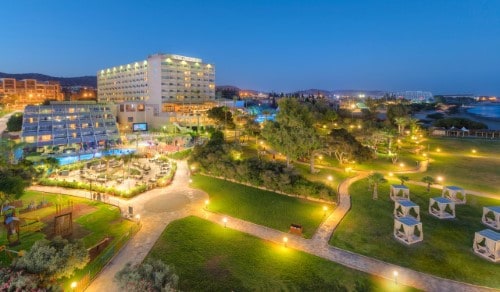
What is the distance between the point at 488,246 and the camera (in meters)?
15.9

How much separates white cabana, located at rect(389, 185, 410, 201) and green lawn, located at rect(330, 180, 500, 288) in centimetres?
74

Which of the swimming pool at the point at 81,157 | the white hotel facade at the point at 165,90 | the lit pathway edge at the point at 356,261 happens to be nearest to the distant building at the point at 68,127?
the swimming pool at the point at 81,157

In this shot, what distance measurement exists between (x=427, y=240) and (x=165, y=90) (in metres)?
91.5

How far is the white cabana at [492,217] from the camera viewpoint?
1938cm

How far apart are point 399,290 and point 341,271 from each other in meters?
2.68

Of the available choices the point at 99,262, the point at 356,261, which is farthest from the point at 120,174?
the point at 356,261

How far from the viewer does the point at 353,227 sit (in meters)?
19.5

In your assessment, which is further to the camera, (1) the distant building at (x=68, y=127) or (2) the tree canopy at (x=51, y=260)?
(1) the distant building at (x=68, y=127)

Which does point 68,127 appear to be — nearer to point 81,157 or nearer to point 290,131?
point 81,157

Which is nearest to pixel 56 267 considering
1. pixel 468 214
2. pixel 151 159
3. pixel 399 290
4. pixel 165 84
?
pixel 399 290

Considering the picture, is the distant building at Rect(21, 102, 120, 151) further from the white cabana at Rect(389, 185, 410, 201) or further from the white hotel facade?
the white cabana at Rect(389, 185, 410, 201)

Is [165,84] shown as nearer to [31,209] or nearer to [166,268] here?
[31,209]

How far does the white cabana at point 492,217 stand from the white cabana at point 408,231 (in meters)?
5.56

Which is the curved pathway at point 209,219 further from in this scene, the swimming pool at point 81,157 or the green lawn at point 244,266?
the swimming pool at point 81,157
